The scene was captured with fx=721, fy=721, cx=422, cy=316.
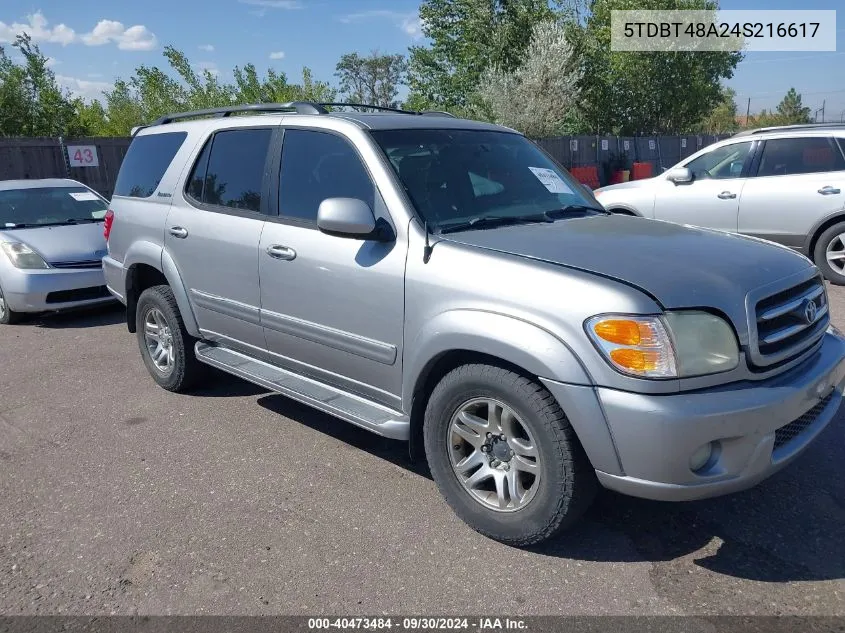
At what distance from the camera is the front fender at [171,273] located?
192 inches

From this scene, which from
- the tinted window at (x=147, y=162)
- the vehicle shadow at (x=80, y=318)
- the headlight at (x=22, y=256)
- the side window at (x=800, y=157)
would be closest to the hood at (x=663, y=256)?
the tinted window at (x=147, y=162)

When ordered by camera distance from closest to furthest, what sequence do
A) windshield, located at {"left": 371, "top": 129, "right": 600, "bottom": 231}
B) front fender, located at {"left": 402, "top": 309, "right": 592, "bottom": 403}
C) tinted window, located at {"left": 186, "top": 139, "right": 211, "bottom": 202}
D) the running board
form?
front fender, located at {"left": 402, "top": 309, "right": 592, "bottom": 403} → the running board → windshield, located at {"left": 371, "top": 129, "right": 600, "bottom": 231} → tinted window, located at {"left": 186, "top": 139, "right": 211, "bottom": 202}

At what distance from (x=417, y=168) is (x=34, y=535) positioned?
2582 mm

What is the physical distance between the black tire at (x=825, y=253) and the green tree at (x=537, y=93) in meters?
17.1

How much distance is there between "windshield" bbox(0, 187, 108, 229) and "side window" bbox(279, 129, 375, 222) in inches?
210

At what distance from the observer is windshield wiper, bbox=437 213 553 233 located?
3.51 meters

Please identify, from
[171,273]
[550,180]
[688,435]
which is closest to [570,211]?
[550,180]

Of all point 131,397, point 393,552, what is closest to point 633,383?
point 393,552

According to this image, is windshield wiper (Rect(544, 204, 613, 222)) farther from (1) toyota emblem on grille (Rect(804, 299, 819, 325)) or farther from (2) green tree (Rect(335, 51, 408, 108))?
(2) green tree (Rect(335, 51, 408, 108))

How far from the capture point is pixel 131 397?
5312 mm

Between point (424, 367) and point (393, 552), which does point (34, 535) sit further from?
point (424, 367)

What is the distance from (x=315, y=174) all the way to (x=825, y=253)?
644 centimetres

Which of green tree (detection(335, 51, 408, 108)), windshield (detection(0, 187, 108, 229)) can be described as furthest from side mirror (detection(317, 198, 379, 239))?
green tree (detection(335, 51, 408, 108))

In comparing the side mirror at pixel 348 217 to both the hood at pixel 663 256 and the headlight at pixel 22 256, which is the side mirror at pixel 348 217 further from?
the headlight at pixel 22 256
